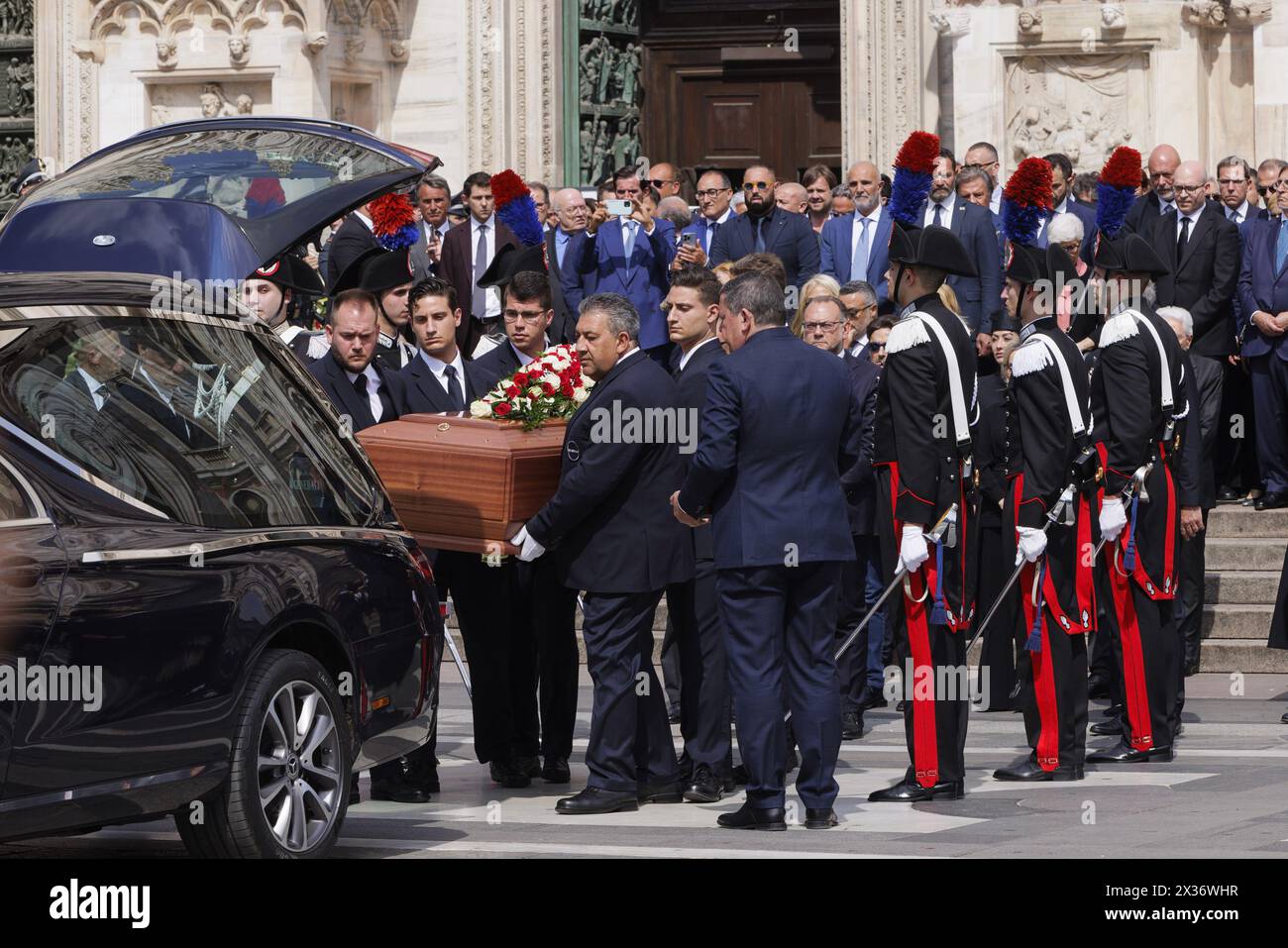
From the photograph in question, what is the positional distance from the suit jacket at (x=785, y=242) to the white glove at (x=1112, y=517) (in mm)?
5480

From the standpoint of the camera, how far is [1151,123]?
19.0 metres

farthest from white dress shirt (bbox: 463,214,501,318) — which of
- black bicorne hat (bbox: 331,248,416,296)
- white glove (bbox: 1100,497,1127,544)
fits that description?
white glove (bbox: 1100,497,1127,544)

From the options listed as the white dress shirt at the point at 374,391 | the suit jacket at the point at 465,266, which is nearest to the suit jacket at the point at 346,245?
the suit jacket at the point at 465,266

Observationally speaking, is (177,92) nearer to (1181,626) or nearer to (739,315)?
(1181,626)

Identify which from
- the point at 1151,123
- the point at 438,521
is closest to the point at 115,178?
the point at 438,521

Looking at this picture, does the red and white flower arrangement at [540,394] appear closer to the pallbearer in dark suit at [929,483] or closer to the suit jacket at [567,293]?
the pallbearer in dark suit at [929,483]

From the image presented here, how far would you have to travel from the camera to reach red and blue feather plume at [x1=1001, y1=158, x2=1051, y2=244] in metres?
13.5

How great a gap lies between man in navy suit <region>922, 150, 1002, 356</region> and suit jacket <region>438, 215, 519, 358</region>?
2934 millimetres

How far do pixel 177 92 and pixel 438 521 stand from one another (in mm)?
12005

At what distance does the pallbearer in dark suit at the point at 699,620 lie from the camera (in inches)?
423

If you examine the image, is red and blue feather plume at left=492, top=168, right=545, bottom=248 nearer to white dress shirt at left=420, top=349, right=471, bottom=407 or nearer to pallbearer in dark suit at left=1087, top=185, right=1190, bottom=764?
white dress shirt at left=420, top=349, right=471, bottom=407

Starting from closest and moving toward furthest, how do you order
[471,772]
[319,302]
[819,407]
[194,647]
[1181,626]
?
[194,647] → [819,407] → [471,772] → [1181,626] → [319,302]

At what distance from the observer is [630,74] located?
23.1 meters

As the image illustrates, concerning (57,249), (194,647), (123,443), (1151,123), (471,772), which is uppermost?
(1151,123)
